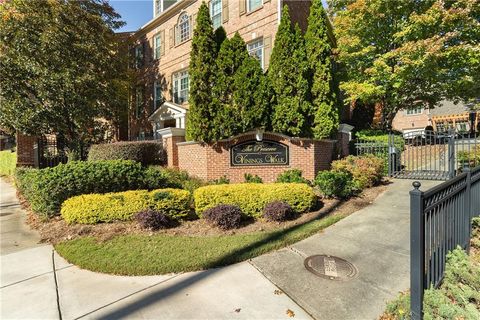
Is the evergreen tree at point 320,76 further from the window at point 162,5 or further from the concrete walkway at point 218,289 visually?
the window at point 162,5

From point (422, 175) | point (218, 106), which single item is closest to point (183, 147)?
point (218, 106)

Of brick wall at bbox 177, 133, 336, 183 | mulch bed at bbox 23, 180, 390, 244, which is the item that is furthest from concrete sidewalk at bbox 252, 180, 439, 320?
brick wall at bbox 177, 133, 336, 183

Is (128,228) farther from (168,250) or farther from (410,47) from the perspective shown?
(410,47)

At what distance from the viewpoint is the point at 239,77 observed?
9.17 m

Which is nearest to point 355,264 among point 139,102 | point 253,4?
point 253,4

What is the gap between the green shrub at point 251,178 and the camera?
29.3 ft

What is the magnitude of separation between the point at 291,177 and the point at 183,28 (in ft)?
45.8

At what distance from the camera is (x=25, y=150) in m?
13.2

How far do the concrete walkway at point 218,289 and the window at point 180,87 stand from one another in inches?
554

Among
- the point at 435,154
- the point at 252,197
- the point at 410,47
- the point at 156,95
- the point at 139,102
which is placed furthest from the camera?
the point at 139,102

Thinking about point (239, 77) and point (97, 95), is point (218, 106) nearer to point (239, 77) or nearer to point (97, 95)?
point (239, 77)

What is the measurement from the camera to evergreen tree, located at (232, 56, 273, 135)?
9023 mm

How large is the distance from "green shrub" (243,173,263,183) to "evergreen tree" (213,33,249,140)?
154 centimetres

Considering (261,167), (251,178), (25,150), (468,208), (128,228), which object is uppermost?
(25,150)
